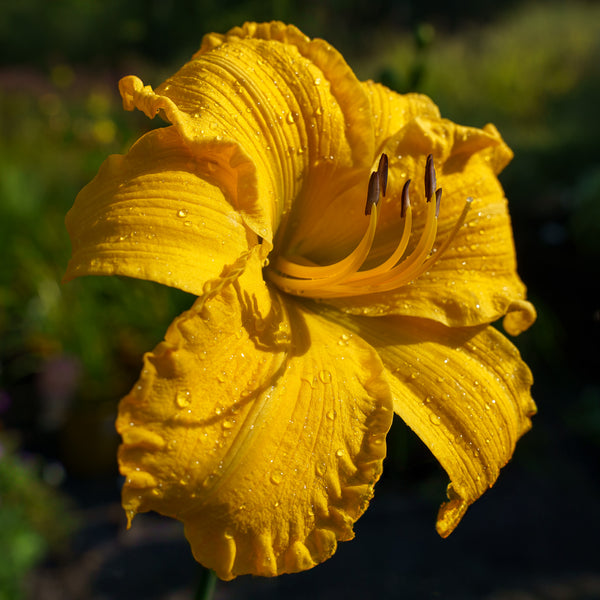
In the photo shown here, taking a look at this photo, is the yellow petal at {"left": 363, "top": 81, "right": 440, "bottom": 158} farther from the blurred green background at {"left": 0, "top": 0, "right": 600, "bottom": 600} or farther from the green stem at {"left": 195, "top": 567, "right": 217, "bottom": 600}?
the green stem at {"left": 195, "top": 567, "right": 217, "bottom": 600}

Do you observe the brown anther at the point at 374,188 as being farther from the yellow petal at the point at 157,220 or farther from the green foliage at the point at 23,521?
the green foliage at the point at 23,521

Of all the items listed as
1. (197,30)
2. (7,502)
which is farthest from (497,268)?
(7,502)

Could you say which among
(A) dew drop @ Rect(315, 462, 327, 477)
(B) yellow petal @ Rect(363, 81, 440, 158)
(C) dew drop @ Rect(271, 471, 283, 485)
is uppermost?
(B) yellow petal @ Rect(363, 81, 440, 158)

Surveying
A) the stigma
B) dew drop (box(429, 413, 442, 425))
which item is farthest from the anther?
dew drop (box(429, 413, 442, 425))

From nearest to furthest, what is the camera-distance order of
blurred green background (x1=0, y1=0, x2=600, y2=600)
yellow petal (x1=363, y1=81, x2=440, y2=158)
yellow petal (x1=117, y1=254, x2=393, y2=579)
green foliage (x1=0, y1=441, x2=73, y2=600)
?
yellow petal (x1=117, y1=254, x2=393, y2=579) → yellow petal (x1=363, y1=81, x2=440, y2=158) → green foliage (x1=0, y1=441, x2=73, y2=600) → blurred green background (x1=0, y1=0, x2=600, y2=600)

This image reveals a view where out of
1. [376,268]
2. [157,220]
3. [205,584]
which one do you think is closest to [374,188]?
[376,268]

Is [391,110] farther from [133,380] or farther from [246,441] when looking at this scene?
[133,380]

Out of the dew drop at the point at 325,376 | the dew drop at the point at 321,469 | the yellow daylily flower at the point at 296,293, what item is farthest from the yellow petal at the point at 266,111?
the dew drop at the point at 321,469

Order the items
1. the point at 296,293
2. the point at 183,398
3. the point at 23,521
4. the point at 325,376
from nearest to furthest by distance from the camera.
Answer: the point at 183,398 → the point at 325,376 → the point at 296,293 → the point at 23,521
